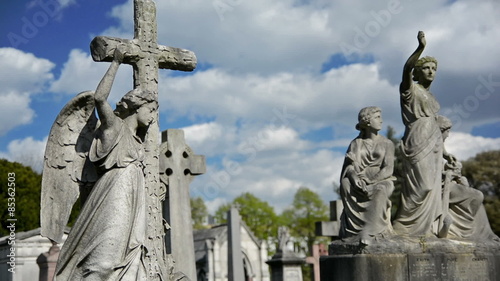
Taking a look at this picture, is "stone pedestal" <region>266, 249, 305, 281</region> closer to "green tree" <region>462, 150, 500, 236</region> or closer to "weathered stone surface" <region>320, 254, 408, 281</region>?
"weathered stone surface" <region>320, 254, 408, 281</region>

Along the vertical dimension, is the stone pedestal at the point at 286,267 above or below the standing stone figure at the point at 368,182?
below

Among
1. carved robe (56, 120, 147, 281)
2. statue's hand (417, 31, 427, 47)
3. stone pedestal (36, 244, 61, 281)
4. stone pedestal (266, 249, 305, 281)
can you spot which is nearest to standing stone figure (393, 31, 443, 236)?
statue's hand (417, 31, 427, 47)

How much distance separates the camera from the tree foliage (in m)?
56.7

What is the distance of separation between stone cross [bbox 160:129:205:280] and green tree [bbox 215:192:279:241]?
4674 centimetres

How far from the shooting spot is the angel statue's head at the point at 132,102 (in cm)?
569

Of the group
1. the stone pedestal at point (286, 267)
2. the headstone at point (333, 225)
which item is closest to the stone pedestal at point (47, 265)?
the headstone at point (333, 225)

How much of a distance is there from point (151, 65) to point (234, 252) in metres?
9.64

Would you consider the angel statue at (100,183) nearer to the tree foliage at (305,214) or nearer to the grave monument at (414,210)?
the grave monument at (414,210)

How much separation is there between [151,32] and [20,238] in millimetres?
12417

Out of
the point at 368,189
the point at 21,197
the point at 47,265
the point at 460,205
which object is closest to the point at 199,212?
the point at 21,197

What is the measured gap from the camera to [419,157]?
30.6ft

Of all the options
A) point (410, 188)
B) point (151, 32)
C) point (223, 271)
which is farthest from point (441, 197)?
point (223, 271)

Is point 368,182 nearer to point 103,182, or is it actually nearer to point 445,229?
point 445,229

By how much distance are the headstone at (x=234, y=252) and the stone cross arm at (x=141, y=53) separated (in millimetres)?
9179
